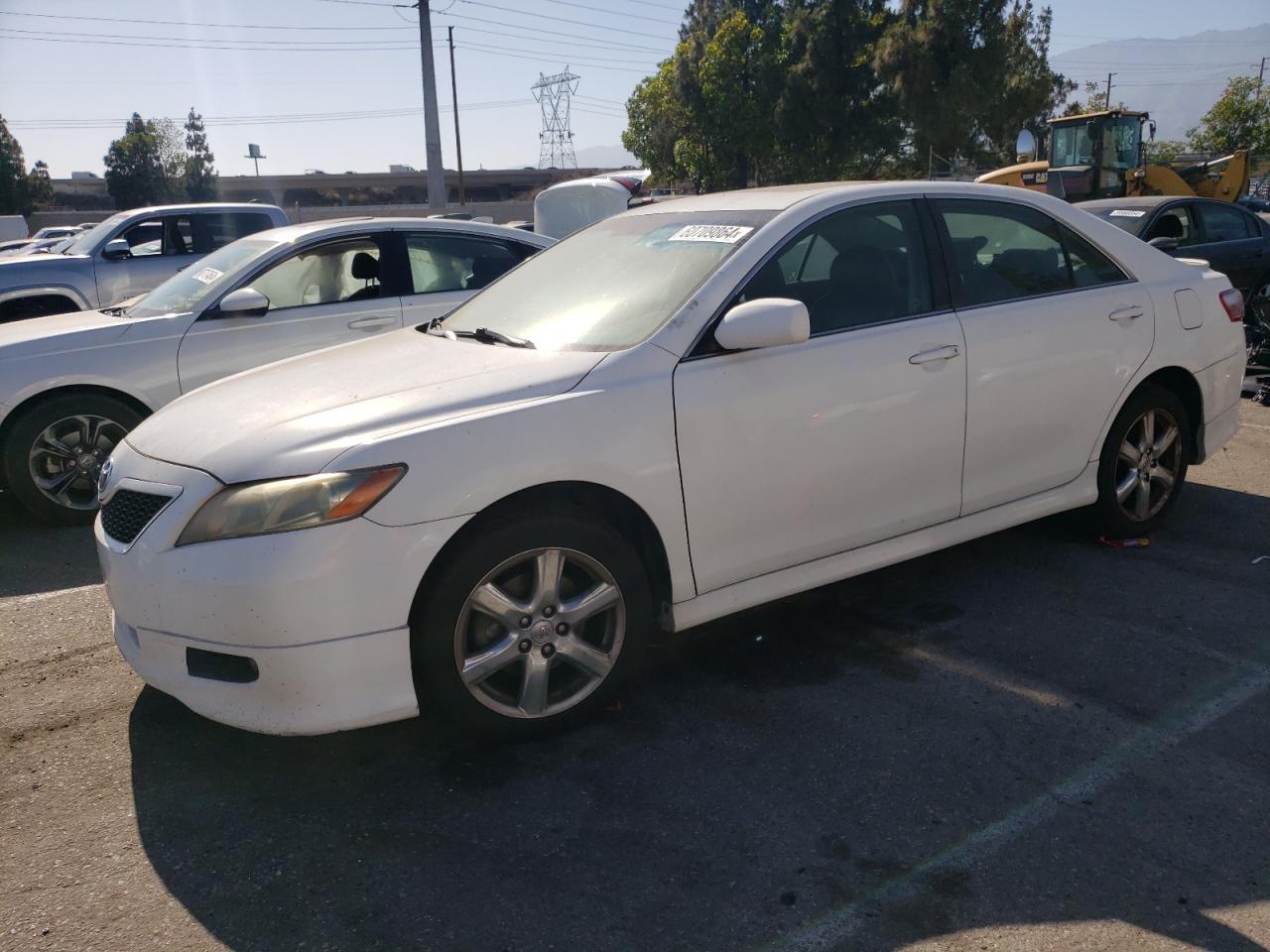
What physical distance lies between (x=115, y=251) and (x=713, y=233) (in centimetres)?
766

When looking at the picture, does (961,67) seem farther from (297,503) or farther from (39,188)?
(39,188)

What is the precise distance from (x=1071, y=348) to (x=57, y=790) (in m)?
4.04

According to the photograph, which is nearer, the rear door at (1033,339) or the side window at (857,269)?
the side window at (857,269)

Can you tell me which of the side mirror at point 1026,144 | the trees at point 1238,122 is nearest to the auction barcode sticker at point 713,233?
the side mirror at point 1026,144

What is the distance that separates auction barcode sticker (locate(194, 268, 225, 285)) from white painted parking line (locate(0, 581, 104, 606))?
223 centimetres

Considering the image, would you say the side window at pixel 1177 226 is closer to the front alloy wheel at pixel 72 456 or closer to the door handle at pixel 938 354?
the door handle at pixel 938 354

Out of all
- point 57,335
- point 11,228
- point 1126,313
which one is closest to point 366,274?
point 57,335

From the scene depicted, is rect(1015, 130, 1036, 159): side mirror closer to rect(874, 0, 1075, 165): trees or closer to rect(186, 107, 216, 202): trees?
rect(874, 0, 1075, 165): trees

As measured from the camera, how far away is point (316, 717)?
2.81 m

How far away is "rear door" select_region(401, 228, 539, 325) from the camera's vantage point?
21.7ft

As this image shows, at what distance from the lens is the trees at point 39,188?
65688 millimetres

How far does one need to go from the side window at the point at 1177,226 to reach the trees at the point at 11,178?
223 ft

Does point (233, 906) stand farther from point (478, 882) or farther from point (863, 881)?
point (863, 881)

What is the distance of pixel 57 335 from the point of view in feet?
19.0
